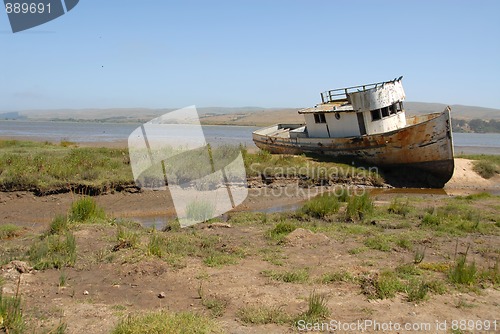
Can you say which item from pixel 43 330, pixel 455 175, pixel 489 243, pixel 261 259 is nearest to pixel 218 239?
pixel 261 259

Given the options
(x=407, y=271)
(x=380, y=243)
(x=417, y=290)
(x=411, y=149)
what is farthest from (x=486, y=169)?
(x=417, y=290)

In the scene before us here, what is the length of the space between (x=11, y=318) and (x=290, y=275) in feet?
12.3

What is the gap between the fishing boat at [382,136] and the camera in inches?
724

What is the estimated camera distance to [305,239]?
8625mm

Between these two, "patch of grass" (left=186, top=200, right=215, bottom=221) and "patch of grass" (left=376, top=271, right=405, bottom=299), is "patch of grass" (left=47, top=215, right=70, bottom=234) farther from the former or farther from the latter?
"patch of grass" (left=376, top=271, right=405, bottom=299)

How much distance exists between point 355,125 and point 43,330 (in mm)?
17296

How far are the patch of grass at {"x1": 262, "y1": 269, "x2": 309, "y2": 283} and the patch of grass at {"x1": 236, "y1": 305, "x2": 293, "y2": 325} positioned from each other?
1067 millimetres

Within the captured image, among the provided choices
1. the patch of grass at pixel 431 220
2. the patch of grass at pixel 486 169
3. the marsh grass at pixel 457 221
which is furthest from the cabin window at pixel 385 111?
the patch of grass at pixel 431 220

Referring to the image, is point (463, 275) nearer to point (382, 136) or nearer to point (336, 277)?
point (336, 277)

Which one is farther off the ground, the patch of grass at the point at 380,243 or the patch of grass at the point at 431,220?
the patch of grass at the point at 380,243

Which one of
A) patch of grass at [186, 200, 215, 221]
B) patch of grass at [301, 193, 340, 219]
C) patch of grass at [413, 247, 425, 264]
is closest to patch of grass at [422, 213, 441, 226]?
patch of grass at [301, 193, 340, 219]

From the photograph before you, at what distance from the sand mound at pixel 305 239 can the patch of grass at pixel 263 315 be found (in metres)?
2.99

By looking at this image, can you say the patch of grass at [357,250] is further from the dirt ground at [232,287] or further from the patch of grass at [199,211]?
the patch of grass at [199,211]

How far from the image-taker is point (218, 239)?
875 centimetres
